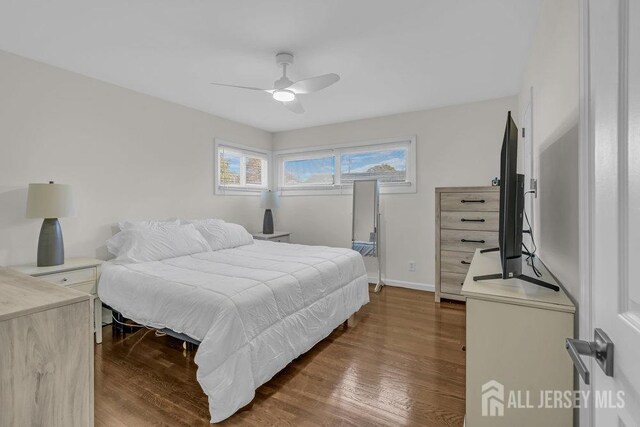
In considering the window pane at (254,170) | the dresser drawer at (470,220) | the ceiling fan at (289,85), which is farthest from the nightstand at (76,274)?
the dresser drawer at (470,220)

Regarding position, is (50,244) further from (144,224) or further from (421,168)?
(421,168)

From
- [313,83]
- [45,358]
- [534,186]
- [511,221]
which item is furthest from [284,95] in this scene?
[45,358]

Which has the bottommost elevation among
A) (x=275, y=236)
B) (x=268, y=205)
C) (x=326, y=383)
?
(x=326, y=383)

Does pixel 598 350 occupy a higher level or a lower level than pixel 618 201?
lower

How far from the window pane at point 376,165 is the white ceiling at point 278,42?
1.05m

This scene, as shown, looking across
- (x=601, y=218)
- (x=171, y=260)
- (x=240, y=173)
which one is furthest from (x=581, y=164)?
(x=240, y=173)

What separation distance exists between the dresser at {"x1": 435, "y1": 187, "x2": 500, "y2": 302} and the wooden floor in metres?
0.75

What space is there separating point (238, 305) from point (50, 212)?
6.00 ft

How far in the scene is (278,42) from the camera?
2.29m

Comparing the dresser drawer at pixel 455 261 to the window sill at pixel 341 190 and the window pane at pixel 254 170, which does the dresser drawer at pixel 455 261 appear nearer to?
the window sill at pixel 341 190

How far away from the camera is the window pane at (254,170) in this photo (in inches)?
193

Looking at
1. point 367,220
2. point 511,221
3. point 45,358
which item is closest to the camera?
point 45,358

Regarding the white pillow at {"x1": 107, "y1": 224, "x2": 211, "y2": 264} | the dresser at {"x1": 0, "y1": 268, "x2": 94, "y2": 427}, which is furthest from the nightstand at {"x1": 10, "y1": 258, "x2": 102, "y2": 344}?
the dresser at {"x1": 0, "y1": 268, "x2": 94, "y2": 427}

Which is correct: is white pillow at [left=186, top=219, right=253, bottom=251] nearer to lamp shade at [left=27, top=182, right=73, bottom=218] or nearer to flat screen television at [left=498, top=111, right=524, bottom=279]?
lamp shade at [left=27, top=182, right=73, bottom=218]
